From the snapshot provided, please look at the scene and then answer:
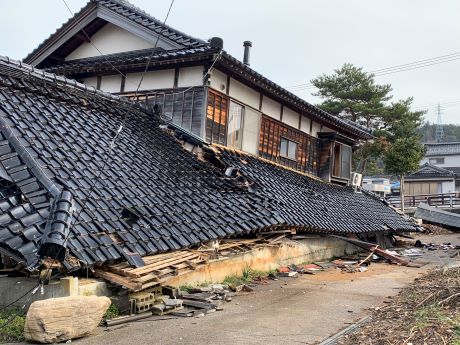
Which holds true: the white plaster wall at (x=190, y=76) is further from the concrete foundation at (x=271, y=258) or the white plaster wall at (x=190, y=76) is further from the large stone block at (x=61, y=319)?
the large stone block at (x=61, y=319)

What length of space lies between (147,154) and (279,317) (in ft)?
16.6

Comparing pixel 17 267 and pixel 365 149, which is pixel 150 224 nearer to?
pixel 17 267

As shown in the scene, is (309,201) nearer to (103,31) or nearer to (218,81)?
(218,81)

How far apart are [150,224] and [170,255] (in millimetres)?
655

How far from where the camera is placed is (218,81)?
12680 mm

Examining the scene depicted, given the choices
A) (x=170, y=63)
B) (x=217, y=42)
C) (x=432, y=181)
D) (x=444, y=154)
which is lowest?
(x=170, y=63)

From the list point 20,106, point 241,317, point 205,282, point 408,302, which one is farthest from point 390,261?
point 20,106

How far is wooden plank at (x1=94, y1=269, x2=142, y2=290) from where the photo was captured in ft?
19.6

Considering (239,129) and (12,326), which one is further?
(239,129)

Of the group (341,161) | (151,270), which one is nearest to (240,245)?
(151,270)

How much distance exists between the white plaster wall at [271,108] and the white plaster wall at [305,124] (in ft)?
6.81

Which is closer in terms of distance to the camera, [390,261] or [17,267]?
[17,267]

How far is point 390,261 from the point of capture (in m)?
14.5

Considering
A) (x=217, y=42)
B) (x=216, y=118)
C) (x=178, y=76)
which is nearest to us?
(x=217, y=42)
